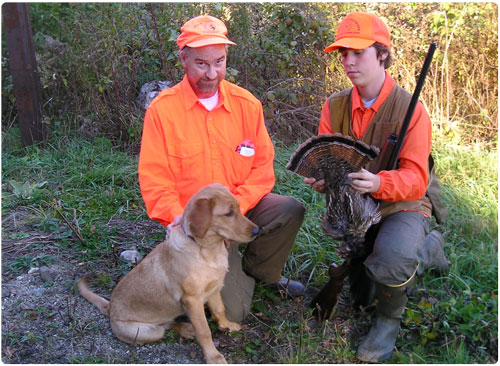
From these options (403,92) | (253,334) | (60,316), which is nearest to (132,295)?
(60,316)

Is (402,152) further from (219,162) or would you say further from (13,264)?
(13,264)

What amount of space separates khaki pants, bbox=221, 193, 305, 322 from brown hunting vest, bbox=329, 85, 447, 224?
0.81m

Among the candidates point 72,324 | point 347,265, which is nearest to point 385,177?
point 347,265

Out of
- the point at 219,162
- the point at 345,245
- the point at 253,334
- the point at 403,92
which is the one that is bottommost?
the point at 253,334

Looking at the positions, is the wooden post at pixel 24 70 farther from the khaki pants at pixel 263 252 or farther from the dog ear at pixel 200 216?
the dog ear at pixel 200 216

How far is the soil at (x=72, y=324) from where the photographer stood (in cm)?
389

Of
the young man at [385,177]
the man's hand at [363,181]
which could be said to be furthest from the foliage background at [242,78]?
the man's hand at [363,181]

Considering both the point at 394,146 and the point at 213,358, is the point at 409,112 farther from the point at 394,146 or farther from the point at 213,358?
the point at 213,358

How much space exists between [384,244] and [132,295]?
2115 mm

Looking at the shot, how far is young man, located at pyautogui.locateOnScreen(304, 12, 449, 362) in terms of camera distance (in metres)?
3.68

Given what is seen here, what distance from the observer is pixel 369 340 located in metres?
3.84

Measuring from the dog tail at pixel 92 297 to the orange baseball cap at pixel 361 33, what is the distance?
119 inches

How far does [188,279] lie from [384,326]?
164cm

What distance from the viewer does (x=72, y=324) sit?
414cm
